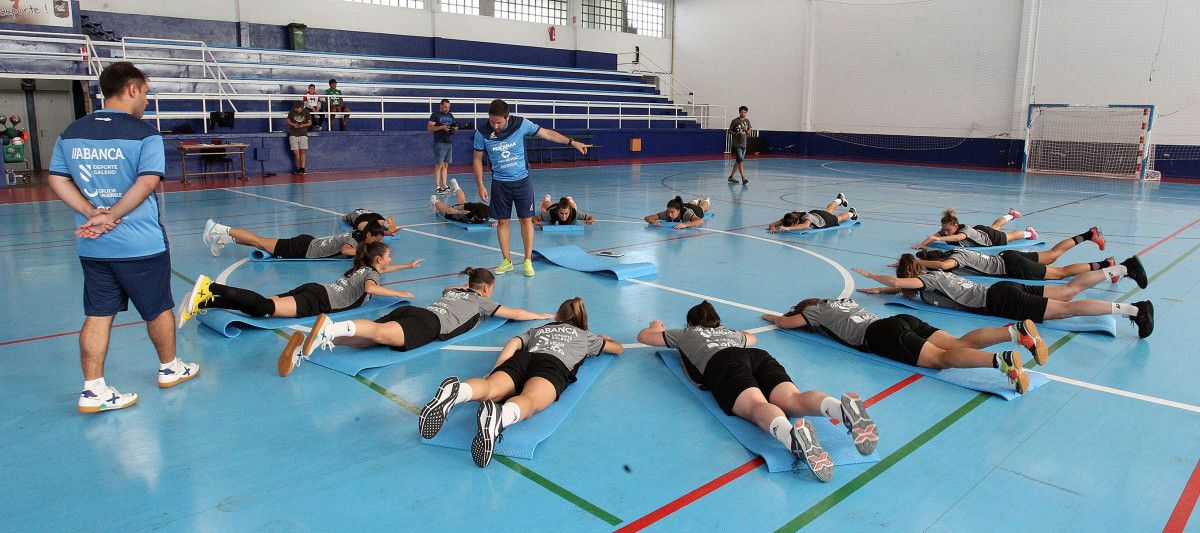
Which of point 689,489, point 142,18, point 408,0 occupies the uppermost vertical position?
point 408,0

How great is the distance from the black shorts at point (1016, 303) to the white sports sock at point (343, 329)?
5175 millimetres

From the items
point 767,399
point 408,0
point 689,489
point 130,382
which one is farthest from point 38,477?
point 408,0

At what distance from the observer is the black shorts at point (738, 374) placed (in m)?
4.31

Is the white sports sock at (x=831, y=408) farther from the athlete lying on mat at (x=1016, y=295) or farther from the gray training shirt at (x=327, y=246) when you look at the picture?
the gray training shirt at (x=327, y=246)

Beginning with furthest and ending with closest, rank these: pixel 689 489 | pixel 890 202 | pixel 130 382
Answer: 1. pixel 890 202
2. pixel 130 382
3. pixel 689 489

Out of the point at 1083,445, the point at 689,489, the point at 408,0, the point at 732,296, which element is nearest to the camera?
the point at 689,489

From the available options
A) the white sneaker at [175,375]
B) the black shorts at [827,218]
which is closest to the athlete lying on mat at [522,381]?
the white sneaker at [175,375]

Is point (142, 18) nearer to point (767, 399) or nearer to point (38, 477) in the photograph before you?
point (38, 477)

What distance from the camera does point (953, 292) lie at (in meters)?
6.61

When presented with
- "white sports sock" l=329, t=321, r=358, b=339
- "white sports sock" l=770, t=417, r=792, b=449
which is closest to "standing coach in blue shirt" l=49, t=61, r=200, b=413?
"white sports sock" l=329, t=321, r=358, b=339

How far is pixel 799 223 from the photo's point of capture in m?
11.2

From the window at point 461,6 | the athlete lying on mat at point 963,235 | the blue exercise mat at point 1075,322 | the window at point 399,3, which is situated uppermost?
the window at point 461,6

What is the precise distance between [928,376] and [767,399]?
150cm

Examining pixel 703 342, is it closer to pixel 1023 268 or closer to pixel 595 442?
pixel 595 442
